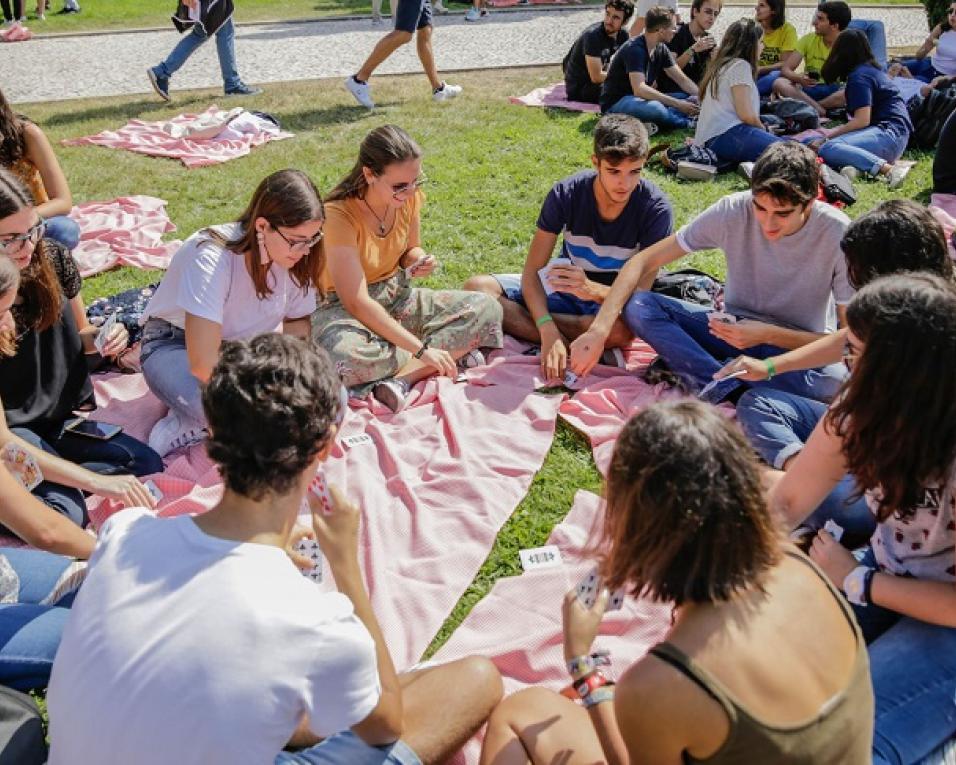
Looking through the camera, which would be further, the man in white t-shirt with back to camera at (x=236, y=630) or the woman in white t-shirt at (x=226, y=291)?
the woman in white t-shirt at (x=226, y=291)

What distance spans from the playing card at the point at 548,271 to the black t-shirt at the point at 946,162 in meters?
3.74

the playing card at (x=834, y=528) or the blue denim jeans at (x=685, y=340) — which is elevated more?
the blue denim jeans at (x=685, y=340)

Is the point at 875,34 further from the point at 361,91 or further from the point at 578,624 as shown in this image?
the point at 578,624

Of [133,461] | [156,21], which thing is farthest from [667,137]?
[156,21]

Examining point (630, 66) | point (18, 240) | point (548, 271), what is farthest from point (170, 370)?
point (630, 66)

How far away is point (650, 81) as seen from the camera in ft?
31.2

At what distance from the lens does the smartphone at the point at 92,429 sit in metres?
3.91

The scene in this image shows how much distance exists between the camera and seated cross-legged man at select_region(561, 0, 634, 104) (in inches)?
379

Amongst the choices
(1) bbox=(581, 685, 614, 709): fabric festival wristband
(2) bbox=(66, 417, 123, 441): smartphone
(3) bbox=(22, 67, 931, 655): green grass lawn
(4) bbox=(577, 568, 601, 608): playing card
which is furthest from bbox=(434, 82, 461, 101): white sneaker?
(1) bbox=(581, 685, 614, 709): fabric festival wristband

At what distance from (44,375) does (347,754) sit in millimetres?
2507

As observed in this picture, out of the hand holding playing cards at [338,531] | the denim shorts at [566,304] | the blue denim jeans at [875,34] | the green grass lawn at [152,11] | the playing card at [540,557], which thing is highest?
the green grass lawn at [152,11]

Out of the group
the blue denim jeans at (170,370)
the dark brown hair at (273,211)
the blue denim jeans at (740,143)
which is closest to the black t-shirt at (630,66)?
the blue denim jeans at (740,143)

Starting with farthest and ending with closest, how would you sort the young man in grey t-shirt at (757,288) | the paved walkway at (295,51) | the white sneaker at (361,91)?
the paved walkway at (295,51), the white sneaker at (361,91), the young man in grey t-shirt at (757,288)

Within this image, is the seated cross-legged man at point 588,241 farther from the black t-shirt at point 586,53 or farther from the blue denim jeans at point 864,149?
the black t-shirt at point 586,53
